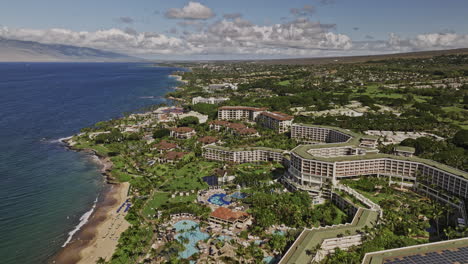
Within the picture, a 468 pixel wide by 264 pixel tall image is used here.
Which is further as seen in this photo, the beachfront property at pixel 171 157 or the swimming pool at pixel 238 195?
the beachfront property at pixel 171 157

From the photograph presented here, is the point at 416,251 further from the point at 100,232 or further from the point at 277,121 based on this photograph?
the point at 277,121

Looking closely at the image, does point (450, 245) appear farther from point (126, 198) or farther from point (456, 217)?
point (126, 198)

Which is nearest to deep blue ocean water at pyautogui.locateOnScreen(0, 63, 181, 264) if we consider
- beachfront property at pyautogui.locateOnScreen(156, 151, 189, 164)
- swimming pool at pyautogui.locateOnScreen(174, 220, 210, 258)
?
beachfront property at pyautogui.locateOnScreen(156, 151, 189, 164)

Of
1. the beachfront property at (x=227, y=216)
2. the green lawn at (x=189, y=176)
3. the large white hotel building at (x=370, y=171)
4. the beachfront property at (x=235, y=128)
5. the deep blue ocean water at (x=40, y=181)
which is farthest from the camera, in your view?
the beachfront property at (x=235, y=128)

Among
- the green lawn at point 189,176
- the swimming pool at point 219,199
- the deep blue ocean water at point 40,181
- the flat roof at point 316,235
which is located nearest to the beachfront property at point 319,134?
the green lawn at point 189,176

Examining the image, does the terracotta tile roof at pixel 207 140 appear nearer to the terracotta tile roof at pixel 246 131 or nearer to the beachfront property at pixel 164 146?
the beachfront property at pixel 164 146

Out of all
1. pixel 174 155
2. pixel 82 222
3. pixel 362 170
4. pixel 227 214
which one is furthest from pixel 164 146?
pixel 362 170

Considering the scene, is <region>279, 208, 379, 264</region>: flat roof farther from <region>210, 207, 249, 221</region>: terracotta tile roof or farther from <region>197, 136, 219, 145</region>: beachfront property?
<region>197, 136, 219, 145</region>: beachfront property
